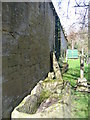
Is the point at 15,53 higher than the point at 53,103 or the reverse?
higher

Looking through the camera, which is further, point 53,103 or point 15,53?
point 53,103

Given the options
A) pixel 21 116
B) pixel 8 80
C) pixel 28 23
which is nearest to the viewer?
pixel 21 116

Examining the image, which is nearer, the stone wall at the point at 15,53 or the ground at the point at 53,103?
the ground at the point at 53,103

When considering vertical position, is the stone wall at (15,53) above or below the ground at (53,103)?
above

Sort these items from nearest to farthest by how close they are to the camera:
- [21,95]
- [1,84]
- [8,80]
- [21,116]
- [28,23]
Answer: [21,116] → [1,84] → [8,80] → [21,95] → [28,23]

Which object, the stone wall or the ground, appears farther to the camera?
the stone wall

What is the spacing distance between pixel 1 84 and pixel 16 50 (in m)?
0.79

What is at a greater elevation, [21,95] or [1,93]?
[1,93]

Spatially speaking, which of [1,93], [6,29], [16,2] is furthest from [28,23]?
[1,93]

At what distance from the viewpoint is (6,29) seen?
2510mm

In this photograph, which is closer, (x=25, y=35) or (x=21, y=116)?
(x=21, y=116)

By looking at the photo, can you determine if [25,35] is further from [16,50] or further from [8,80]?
[8,80]

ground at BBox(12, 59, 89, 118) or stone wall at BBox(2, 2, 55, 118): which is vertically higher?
stone wall at BBox(2, 2, 55, 118)

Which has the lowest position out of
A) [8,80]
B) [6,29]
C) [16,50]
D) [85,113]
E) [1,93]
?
[85,113]
